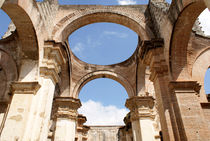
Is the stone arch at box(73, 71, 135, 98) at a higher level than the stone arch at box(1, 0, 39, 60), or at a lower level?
higher

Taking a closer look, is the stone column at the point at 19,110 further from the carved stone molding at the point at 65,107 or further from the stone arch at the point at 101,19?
the carved stone molding at the point at 65,107

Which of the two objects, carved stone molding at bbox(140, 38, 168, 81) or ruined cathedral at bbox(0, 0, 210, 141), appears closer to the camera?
ruined cathedral at bbox(0, 0, 210, 141)

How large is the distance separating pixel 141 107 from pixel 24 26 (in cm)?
646

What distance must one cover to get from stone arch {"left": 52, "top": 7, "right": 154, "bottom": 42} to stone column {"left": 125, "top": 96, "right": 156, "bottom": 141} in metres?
3.88

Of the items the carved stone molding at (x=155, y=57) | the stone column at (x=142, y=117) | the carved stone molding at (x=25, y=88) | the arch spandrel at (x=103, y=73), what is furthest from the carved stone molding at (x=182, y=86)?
the arch spandrel at (x=103, y=73)

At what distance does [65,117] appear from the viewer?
27.3 ft

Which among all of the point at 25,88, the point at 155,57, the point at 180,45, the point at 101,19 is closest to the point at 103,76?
the point at 101,19

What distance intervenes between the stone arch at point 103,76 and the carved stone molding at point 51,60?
4673 millimetres

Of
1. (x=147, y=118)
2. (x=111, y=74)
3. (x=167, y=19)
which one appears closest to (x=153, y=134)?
(x=147, y=118)

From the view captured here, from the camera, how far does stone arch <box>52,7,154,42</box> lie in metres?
6.25

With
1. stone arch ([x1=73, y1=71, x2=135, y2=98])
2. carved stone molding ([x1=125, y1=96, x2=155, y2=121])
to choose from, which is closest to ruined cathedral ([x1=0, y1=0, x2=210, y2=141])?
carved stone molding ([x1=125, y1=96, x2=155, y2=121])

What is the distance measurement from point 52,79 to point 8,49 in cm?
223

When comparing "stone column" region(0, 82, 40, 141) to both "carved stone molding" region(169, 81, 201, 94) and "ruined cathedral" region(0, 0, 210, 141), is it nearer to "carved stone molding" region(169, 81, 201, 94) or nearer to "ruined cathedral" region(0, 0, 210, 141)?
"ruined cathedral" region(0, 0, 210, 141)

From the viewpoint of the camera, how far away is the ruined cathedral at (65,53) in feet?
13.1
